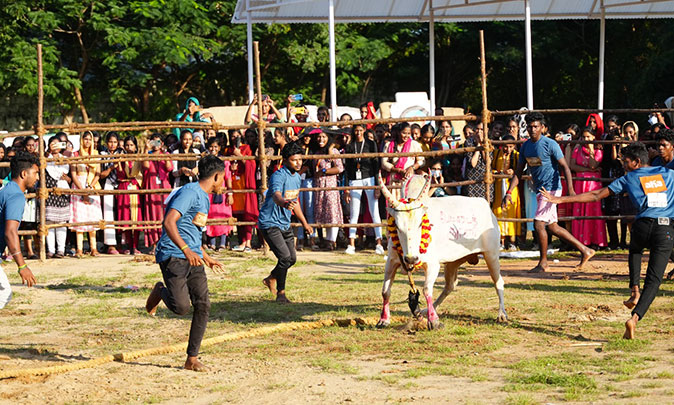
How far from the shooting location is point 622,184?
28.2 feet

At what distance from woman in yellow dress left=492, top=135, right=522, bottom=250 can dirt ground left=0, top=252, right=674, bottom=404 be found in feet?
9.42

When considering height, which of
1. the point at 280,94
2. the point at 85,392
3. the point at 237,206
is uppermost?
the point at 280,94

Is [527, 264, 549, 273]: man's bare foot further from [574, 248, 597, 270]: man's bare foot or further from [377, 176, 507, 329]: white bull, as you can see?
[377, 176, 507, 329]: white bull

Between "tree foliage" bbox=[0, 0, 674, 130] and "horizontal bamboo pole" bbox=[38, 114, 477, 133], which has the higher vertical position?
"tree foliage" bbox=[0, 0, 674, 130]

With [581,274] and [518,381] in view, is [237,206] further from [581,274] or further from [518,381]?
[518,381]

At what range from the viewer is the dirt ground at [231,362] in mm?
6750

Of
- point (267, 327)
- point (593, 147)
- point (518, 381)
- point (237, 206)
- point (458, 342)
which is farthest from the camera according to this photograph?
point (237, 206)

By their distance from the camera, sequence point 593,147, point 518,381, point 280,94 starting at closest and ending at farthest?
1. point 518,381
2. point 593,147
3. point 280,94

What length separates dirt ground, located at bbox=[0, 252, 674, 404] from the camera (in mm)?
6750

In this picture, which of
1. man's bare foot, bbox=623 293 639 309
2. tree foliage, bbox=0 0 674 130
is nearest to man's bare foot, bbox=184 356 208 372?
man's bare foot, bbox=623 293 639 309

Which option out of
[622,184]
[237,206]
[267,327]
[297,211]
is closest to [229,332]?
[267,327]

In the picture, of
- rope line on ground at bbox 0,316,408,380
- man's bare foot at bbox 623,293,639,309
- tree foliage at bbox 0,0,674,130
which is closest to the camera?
rope line on ground at bbox 0,316,408,380

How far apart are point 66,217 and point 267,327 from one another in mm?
7018

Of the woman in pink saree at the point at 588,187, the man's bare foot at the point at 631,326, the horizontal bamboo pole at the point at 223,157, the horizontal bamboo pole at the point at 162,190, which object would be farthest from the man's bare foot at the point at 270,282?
the woman in pink saree at the point at 588,187
